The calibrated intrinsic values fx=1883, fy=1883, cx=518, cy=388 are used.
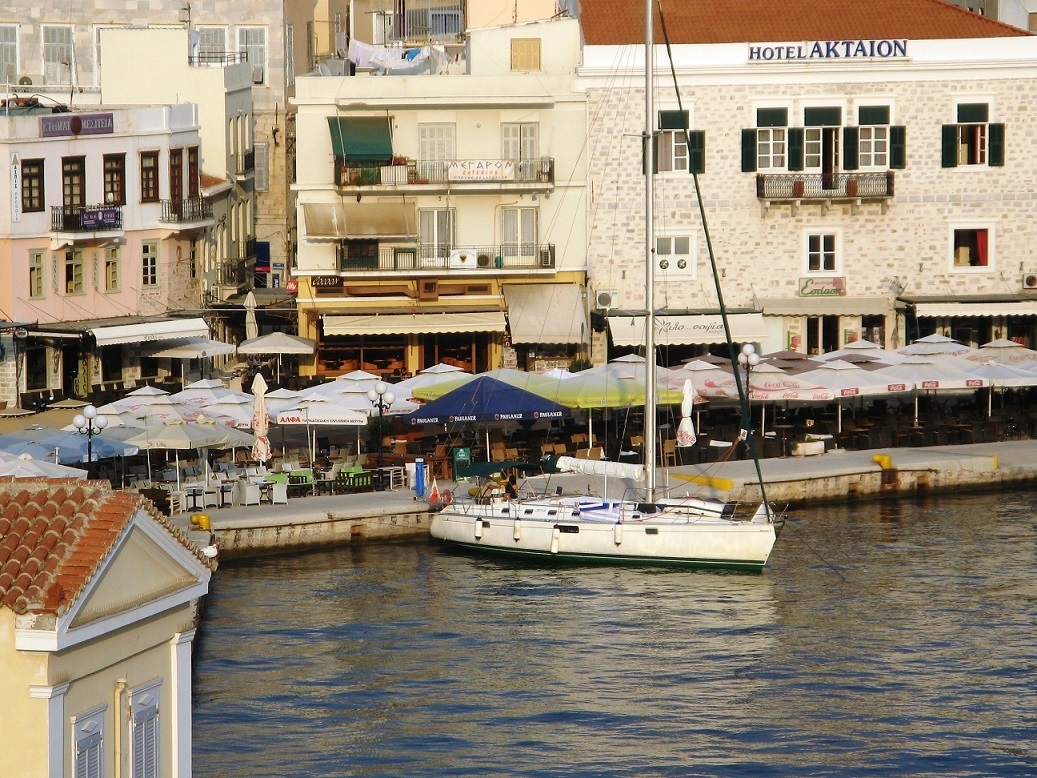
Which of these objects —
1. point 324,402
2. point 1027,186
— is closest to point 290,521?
point 324,402

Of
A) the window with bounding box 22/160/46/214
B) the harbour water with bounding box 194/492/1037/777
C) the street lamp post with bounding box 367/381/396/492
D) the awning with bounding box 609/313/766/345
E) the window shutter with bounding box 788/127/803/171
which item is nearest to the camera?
the harbour water with bounding box 194/492/1037/777

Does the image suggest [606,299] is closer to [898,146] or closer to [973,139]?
[898,146]

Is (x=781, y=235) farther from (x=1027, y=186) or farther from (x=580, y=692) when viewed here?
(x=580, y=692)

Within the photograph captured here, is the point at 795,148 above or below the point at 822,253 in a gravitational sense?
above

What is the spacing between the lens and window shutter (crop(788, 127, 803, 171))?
53.1 m

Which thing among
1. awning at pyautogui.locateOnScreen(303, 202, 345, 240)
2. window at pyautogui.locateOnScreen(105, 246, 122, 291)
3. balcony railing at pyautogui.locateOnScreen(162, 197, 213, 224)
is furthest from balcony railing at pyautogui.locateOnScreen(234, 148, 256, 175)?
window at pyautogui.locateOnScreen(105, 246, 122, 291)

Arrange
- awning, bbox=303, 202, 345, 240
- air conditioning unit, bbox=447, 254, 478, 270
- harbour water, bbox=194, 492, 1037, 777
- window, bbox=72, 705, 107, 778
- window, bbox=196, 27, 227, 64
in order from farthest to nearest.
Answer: window, bbox=196, 27, 227, 64 → air conditioning unit, bbox=447, 254, 478, 270 → awning, bbox=303, 202, 345, 240 → harbour water, bbox=194, 492, 1037, 777 → window, bbox=72, 705, 107, 778

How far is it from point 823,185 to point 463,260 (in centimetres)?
1034

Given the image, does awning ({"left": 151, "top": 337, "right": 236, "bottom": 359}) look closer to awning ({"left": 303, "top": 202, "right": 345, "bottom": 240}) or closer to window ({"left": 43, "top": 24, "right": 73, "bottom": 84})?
awning ({"left": 303, "top": 202, "right": 345, "bottom": 240})

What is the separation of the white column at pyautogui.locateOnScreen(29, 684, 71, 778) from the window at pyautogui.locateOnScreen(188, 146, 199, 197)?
41688 mm

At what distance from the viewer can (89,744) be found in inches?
606

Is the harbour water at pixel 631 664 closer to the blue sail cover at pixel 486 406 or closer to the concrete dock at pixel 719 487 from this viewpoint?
the concrete dock at pixel 719 487

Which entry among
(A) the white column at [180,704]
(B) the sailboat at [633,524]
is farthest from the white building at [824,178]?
(A) the white column at [180,704]

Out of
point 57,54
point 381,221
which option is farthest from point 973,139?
point 57,54
